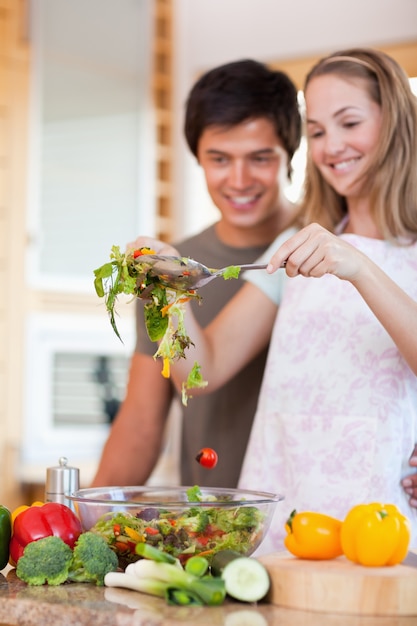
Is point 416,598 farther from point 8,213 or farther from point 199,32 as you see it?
point 199,32

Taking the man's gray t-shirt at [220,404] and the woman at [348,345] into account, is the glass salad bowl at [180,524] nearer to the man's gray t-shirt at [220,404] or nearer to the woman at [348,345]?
the woman at [348,345]

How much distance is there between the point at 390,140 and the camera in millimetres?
2258

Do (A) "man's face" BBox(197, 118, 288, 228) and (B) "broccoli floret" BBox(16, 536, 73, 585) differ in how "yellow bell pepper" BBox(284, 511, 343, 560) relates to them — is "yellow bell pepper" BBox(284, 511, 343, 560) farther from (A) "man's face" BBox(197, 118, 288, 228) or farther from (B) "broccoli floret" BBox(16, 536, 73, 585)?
(A) "man's face" BBox(197, 118, 288, 228)

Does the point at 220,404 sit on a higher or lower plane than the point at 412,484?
higher

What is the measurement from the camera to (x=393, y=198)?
7.61ft

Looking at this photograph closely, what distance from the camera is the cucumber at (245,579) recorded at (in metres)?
1.48

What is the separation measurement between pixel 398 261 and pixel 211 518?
930 mm

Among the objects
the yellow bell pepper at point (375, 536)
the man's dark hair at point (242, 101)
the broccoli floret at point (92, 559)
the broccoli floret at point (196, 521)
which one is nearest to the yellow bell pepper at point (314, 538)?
the yellow bell pepper at point (375, 536)

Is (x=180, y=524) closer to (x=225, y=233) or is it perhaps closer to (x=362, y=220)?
(x=362, y=220)

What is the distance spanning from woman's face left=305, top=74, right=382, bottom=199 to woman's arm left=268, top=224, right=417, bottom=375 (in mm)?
382

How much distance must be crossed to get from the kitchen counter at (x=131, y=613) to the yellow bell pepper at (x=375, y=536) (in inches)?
4.0

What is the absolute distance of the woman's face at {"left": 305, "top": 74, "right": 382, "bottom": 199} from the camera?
2.28 m

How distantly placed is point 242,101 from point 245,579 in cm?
150

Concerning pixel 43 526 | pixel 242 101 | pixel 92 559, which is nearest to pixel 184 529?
pixel 92 559
